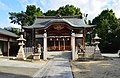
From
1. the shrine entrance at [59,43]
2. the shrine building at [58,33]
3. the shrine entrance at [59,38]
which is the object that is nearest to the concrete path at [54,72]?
the shrine building at [58,33]

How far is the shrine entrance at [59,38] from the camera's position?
3319 cm

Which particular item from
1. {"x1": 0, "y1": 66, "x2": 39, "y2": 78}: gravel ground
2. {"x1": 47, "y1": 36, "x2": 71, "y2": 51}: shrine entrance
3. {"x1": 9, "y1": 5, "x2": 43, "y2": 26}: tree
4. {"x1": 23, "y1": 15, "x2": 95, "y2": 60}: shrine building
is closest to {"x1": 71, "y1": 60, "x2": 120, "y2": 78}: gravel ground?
{"x1": 0, "y1": 66, "x2": 39, "y2": 78}: gravel ground

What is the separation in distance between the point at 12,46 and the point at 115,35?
17.8m

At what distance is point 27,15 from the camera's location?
2029 inches

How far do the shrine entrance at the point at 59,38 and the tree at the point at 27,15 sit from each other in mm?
16436

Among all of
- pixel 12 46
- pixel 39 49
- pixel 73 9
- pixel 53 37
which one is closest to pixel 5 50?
pixel 12 46

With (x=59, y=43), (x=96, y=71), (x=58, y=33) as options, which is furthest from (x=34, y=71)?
(x=59, y=43)

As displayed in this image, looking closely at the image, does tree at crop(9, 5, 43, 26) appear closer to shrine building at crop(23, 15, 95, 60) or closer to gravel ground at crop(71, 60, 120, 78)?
shrine building at crop(23, 15, 95, 60)

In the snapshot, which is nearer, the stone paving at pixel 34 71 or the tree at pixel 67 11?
the stone paving at pixel 34 71

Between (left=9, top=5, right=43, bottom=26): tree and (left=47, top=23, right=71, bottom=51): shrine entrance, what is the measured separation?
16436 millimetres

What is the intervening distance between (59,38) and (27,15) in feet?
65.1

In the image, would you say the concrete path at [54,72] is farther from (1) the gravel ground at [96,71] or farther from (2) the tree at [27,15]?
(2) the tree at [27,15]

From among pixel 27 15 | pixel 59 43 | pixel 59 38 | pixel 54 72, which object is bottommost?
pixel 54 72

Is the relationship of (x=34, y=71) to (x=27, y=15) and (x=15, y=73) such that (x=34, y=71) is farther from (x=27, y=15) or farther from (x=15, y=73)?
(x=27, y=15)
